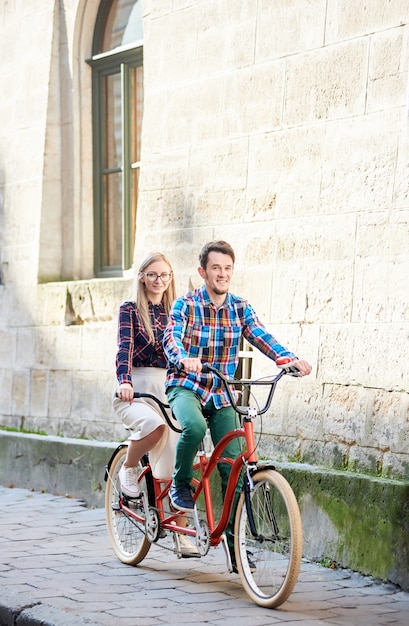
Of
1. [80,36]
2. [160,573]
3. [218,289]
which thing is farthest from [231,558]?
[80,36]

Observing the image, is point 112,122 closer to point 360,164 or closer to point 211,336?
point 360,164

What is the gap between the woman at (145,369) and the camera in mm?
6148

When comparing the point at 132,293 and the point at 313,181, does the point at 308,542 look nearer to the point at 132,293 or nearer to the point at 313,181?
the point at 313,181

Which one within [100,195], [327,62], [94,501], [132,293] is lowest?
[94,501]

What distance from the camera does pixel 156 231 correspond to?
8156mm

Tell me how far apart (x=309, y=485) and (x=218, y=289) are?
4.61 feet

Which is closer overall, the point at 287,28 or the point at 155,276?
the point at 155,276

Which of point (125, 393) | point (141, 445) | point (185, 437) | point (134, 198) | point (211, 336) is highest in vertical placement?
point (134, 198)

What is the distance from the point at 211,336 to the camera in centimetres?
581

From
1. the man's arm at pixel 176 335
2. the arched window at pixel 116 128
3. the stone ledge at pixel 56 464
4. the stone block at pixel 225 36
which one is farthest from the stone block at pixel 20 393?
the man's arm at pixel 176 335

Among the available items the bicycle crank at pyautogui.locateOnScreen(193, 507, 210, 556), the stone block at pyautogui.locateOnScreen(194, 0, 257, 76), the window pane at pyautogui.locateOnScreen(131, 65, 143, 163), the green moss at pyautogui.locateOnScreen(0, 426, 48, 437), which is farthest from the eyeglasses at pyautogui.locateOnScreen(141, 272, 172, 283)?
the green moss at pyautogui.locateOnScreen(0, 426, 48, 437)

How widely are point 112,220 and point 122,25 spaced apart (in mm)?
1527

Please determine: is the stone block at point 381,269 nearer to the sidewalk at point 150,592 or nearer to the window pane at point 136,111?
the sidewalk at point 150,592

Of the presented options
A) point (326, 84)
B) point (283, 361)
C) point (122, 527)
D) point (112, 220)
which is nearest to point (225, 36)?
point (326, 84)
